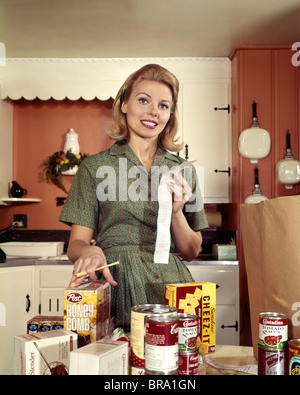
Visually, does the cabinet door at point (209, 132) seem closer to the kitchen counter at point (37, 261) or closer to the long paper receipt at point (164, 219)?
the kitchen counter at point (37, 261)

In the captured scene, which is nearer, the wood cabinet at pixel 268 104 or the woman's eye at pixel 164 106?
the woman's eye at pixel 164 106

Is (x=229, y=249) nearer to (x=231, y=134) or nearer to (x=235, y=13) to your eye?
(x=231, y=134)

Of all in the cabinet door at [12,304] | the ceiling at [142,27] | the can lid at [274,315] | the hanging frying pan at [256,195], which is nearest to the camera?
the can lid at [274,315]

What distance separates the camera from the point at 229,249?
2.90 metres

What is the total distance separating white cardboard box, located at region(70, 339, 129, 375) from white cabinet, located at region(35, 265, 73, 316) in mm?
2122

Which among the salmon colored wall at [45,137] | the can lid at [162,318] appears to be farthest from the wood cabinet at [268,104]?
the can lid at [162,318]

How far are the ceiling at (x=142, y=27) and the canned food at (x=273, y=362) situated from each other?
83.2 inches

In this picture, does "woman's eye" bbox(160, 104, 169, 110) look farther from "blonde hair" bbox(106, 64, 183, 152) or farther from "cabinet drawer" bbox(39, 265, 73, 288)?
"cabinet drawer" bbox(39, 265, 73, 288)

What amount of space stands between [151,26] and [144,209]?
1.80 m

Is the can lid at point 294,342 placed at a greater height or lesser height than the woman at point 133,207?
lesser

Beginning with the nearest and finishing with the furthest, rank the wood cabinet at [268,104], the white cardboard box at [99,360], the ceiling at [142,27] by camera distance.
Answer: the white cardboard box at [99,360] → the ceiling at [142,27] → the wood cabinet at [268,104]

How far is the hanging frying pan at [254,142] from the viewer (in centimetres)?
293

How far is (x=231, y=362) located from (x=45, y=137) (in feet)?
9.33
